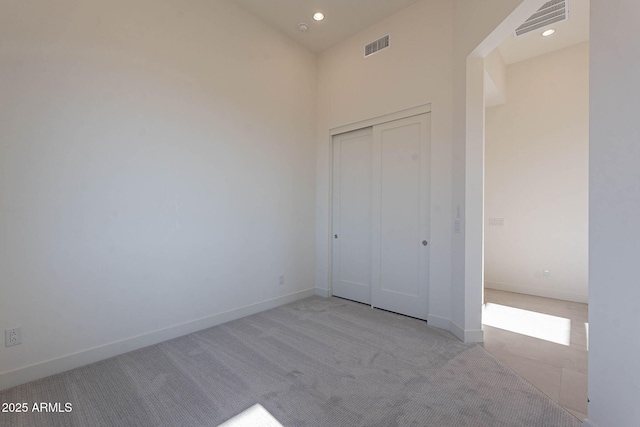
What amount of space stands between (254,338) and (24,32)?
3.18 meters

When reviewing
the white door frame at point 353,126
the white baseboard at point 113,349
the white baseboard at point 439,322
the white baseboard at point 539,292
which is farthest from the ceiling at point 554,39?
the white baseboard at point 113,349

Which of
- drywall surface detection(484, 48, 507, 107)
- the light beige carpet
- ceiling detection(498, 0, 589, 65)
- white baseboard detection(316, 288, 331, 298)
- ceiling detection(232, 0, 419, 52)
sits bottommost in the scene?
the light beige carpet

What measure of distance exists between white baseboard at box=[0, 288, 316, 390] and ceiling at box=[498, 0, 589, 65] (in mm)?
5075

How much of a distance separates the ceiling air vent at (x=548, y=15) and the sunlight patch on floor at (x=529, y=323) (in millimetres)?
3508

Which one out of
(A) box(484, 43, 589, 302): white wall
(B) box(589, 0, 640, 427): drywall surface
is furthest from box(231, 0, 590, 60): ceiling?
(B) box(589, 0, 640, 427): drywall surface

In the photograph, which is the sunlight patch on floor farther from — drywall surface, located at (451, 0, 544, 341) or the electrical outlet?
A: the electrical outlet

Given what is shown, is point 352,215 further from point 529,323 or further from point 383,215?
point 529,323

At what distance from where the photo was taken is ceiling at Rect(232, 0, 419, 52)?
3.36 meters

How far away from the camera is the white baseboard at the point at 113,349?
2098 mm

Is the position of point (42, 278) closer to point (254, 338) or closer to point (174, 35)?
point (254, 338)

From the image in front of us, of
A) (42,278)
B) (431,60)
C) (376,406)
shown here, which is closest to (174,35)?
(42,278)

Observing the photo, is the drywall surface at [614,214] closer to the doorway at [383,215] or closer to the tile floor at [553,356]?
the tile floor at [553,356]

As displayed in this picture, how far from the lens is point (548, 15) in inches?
131

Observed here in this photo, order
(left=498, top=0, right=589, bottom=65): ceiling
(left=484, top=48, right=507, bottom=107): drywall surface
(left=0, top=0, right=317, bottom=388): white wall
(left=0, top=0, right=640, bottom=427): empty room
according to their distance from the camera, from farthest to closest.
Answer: (left=484, top=48, right=507, bottom=107): drywall surface < (left=498, top=0, right=589, bottom=65): ceiling < (left=0, top=0, right=317, bottom=388): white wall < (left=0, top=0, right=640, bottom=427): empty room
